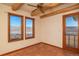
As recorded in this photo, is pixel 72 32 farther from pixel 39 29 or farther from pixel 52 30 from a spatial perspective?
pixel 39 29

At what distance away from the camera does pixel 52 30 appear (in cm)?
398

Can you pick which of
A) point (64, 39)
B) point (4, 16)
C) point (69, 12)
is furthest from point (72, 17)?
point (4, 16)

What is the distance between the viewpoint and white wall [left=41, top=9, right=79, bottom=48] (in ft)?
11.9

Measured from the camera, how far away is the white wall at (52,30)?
3617 millimetres

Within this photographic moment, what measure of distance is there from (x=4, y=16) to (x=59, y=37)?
2.27m

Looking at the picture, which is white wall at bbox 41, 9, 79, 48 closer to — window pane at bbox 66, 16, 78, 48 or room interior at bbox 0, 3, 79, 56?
room interior at bbox 0, 3, 79, 56

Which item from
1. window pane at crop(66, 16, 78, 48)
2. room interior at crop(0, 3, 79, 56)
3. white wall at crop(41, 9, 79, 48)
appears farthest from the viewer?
white wall at crop(41, 9, 79, 48)

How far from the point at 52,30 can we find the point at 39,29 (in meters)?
0.68

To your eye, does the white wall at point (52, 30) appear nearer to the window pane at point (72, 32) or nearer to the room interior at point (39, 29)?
the room interior at point (39, 29)

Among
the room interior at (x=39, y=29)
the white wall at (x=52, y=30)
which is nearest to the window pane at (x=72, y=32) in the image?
the room interior at (x=39, y=29)

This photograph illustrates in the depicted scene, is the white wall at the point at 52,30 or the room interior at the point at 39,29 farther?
the white wall at the point at 52,30

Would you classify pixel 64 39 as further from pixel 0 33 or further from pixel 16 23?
pixel 0 33

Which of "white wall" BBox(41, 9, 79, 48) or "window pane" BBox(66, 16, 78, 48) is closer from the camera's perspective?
"window pane" BBox(66, 16, 78, 48)

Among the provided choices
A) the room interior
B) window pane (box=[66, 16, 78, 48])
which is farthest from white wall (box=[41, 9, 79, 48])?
window pane (box=[66, 16, 78, 48])
